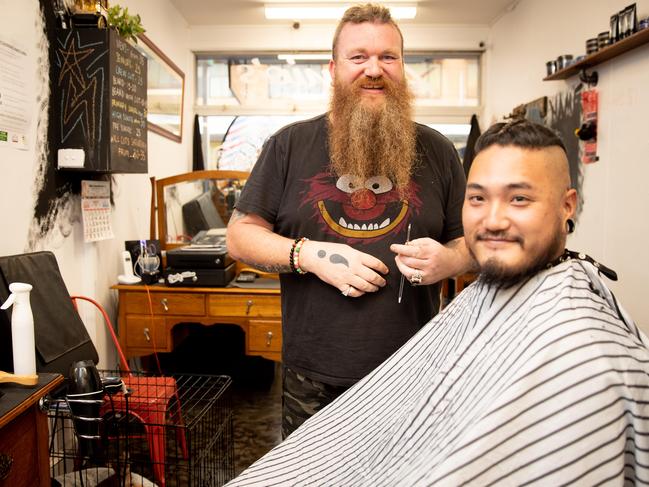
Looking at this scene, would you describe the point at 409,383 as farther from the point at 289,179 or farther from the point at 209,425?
the point at 209,425

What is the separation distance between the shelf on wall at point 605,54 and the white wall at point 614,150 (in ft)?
0.14

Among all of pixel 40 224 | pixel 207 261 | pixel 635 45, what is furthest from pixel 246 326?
pixel 635 45

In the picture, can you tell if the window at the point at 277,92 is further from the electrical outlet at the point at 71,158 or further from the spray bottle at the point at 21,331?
the spray bottle at the point at 21,331

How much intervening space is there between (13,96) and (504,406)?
2.05 metres

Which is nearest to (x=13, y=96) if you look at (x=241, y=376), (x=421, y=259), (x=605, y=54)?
(x=421, y=259)

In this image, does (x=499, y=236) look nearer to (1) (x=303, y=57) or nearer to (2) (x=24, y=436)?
(2) (x=24, y=436)

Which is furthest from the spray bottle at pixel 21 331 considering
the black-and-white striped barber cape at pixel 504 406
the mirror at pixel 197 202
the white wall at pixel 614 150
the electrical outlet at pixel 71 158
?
the white wall at pixel 614 150

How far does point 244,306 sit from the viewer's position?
302cm

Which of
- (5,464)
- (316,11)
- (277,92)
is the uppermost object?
(316,11)

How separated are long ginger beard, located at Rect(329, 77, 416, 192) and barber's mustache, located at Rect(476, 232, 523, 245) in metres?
0.44

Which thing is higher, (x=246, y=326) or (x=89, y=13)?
(x=89, y=13)

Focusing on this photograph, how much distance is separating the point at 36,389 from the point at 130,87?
1.71 meters

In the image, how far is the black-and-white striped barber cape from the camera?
2.64ft

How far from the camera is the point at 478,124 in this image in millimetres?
5086
